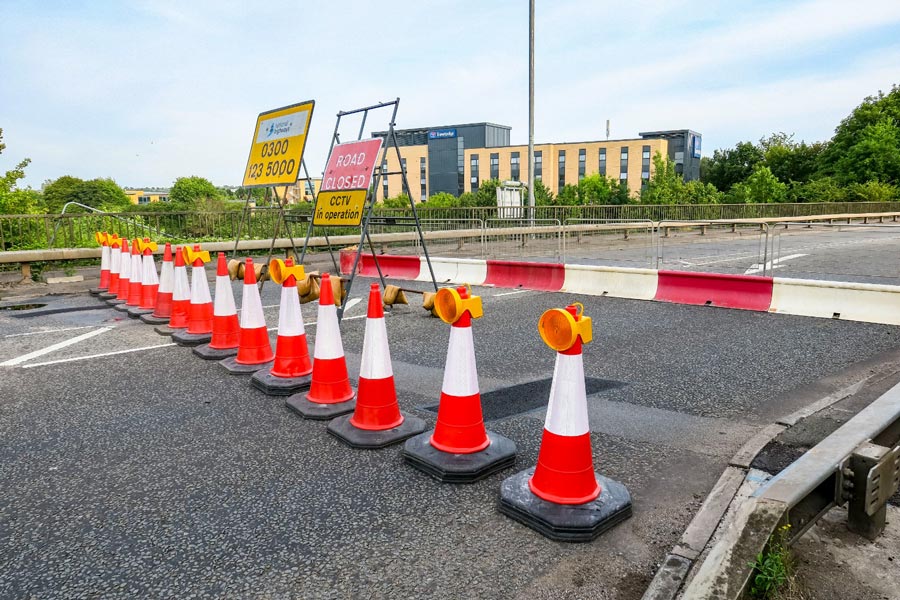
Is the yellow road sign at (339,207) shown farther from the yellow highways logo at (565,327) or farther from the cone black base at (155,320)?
the yellow highways logo at (565,327)

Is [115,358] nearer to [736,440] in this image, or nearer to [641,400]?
[641,400]

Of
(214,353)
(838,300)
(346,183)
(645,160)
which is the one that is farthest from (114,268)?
(645,160)

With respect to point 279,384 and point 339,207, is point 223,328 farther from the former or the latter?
point 339,207

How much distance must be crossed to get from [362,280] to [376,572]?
999 centimetres

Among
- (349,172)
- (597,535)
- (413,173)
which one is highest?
(413,173)

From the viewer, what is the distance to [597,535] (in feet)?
9.48

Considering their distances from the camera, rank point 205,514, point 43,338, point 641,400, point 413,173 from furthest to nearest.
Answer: point 413,173 < point 43,338 < point 641,400 < point 205,514

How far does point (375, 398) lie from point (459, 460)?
0.82 metres

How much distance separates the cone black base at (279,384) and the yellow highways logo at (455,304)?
1.95 meters

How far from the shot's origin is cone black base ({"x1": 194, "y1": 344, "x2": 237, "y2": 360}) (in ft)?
20.1

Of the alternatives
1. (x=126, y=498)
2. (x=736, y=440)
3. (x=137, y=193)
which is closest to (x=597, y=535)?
(x=736, y=440)

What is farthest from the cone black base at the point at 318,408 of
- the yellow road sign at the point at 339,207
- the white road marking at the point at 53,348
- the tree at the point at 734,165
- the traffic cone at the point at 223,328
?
the tree at the point at 734,165

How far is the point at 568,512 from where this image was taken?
9.74 ft

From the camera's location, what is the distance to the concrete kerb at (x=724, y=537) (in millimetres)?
2225
